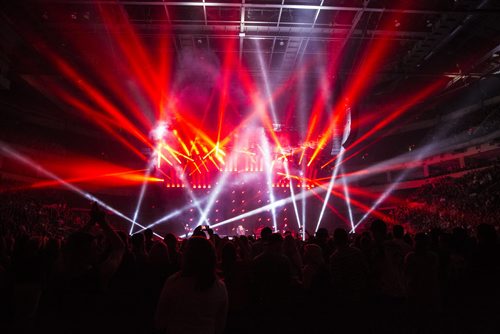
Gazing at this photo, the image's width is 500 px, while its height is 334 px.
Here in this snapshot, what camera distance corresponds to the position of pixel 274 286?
3.67m

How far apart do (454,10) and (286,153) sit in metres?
13.2

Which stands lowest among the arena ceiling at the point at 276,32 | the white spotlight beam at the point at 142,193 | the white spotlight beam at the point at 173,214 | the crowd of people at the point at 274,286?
the crowd of people at the point at 274,286

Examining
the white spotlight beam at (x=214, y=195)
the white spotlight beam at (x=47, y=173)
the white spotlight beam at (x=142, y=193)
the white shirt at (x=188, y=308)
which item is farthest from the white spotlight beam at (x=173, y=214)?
the white shirt at (x=188, y=308)

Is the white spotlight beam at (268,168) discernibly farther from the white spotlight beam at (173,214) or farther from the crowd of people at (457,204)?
the crowd of people at (457,204)

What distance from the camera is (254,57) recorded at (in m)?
15.3

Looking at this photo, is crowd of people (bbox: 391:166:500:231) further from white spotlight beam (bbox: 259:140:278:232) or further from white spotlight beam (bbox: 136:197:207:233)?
white spotlight beam (bbox: 136:197:207:233)

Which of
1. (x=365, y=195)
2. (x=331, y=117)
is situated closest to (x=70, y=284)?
(x=331, y=117)

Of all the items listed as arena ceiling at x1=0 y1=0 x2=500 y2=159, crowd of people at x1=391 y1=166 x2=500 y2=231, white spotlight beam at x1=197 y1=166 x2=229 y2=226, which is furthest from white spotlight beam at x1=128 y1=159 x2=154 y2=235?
crowd of people at x1=391 y1=166 x2=500 y2=231

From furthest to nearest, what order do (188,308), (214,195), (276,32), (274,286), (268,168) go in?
(214,195)
(268,168)
(276,32)
(274,286)
(188,308)

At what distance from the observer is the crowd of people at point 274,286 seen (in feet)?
11.0

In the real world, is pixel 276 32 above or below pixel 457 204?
above

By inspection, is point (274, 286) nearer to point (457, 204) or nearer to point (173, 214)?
point (457, 204)

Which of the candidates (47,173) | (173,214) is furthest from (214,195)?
(47,173)

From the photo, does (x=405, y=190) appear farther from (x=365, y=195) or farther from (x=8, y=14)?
(x=8, y=14)
